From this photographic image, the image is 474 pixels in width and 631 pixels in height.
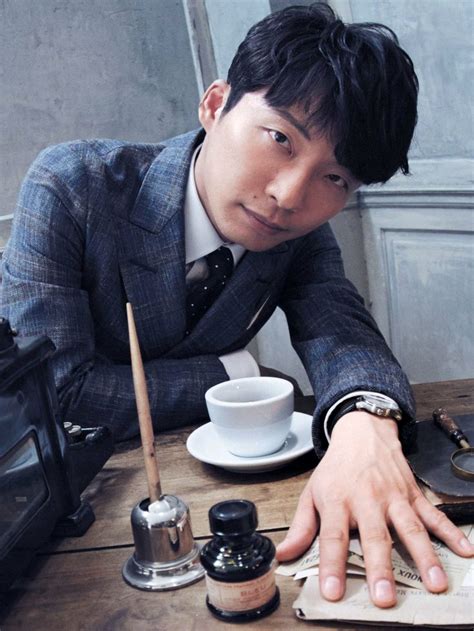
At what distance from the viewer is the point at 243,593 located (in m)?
→ 0.84

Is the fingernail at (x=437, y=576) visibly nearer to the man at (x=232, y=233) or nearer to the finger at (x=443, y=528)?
the finger at (x=443, y=528)

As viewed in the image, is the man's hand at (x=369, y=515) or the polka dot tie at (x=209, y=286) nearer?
the man's hand at (x=369, y=515)

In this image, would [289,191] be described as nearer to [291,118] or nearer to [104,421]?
[291,118]

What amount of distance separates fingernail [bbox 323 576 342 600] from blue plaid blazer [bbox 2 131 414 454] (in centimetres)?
48

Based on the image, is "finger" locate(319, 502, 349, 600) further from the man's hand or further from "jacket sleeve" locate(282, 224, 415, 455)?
"jacket sleeve" locate(282, 224, 415, 455)

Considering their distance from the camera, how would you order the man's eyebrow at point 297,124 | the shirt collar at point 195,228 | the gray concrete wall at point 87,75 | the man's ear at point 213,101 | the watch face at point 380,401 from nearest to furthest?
the watch face at point 380,401
the man's eyebrow at point 297,124
the man's ear at point 213,101
the shirt collar at point 195,228
the gray concrete wall at point 87,75

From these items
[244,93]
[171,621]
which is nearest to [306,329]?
[244,93]

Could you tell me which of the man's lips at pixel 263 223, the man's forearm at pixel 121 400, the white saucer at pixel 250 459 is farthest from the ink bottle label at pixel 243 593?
the man's lips at pixel 263 223

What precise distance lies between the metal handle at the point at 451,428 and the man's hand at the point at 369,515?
8cm

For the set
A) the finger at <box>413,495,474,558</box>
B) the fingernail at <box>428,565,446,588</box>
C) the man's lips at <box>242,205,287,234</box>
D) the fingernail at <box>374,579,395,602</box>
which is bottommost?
the finger at <box>413,495,474,558</box>

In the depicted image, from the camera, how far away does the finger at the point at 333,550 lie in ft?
2.82

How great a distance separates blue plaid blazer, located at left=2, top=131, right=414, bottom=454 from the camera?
150cm

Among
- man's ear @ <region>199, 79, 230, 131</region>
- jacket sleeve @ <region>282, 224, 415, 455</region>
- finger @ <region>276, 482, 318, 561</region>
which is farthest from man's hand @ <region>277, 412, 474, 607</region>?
man's ear @ <region>199, 79, 230, 131</region>

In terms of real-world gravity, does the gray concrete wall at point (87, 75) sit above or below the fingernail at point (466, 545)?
above
